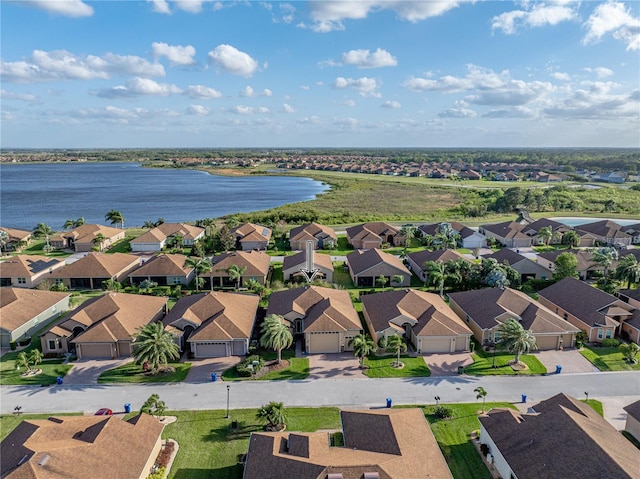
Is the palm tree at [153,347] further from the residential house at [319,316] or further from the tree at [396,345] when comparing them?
the tree at [396,345]

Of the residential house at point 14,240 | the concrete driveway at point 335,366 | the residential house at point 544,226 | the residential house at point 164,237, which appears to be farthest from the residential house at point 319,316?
the residential house at point 14,240

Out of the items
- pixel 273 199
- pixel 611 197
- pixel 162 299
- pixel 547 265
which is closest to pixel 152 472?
pixel 162 299

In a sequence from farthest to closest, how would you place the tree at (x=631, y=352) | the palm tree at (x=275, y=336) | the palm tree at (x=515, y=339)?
the tree at (x=631, y=352), the palm tree at (x=275, y=336), the palm tree at (x=515, y=339)

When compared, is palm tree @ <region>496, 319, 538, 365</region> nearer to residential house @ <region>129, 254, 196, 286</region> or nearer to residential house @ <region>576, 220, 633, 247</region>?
residential house @ <region>129, 254, 196, 286</region>

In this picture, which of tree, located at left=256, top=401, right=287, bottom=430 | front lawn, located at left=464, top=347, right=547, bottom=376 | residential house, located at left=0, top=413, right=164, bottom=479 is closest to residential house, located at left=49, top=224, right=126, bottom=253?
residential house, located at left=0, top=413, right=164, bottom=479

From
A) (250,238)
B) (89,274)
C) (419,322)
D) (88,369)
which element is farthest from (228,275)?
(419,322)

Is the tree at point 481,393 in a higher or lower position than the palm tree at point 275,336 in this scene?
lower

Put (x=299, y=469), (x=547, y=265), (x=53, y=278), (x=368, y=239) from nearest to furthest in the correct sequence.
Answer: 1. (x=299, y=469)
2. (x=53, y=278)
3. (x=547, y=265)
4. (x=368, y=239)

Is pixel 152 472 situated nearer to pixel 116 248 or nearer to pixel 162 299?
pixel 162 299
